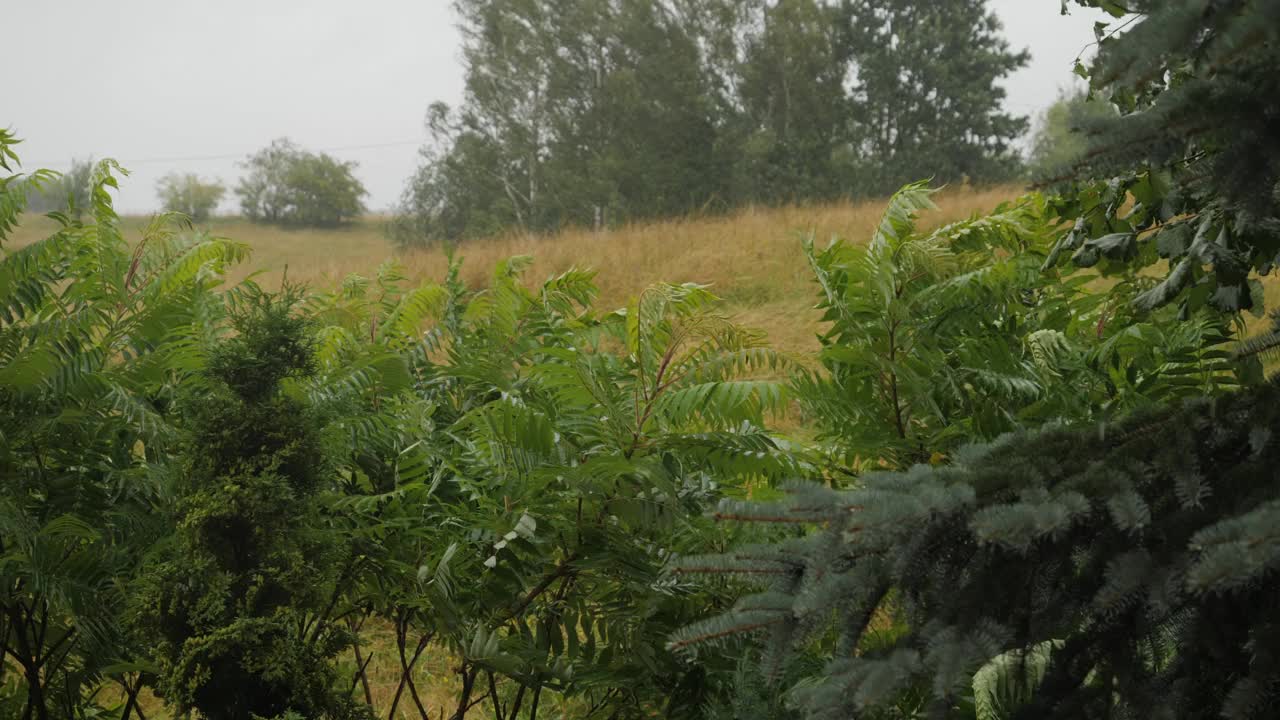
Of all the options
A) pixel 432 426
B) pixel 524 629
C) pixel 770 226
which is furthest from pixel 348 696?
pixel 770 226

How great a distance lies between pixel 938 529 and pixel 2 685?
2776 mm

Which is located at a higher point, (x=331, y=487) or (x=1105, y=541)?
(x=1105, y=541)

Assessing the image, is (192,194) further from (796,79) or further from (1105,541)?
(1105,541)

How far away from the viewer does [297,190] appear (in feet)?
122

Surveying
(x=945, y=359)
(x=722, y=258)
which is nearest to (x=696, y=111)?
(x=722, y=258)

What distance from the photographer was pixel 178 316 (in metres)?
2.50

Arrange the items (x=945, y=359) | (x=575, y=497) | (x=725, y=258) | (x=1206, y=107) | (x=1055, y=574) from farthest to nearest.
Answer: (x=725, y=258) → (x=945, y=359) → (x=575, y=497) → (x=1055, y=574) → (x=1206, y=107)

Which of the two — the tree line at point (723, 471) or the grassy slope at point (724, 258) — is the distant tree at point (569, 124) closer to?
the grassy slope at point (724, 258)

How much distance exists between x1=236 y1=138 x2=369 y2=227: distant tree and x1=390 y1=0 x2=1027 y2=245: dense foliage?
1026 centimetres

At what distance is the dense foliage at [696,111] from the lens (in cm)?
2552

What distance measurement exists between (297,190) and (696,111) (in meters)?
18.0

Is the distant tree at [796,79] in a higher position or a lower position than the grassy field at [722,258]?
higher

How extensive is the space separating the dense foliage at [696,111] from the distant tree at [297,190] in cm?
1026

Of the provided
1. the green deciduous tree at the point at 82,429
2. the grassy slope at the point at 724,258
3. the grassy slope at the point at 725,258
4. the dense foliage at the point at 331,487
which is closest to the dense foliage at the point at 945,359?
the dense foliage at the point at 331,487
